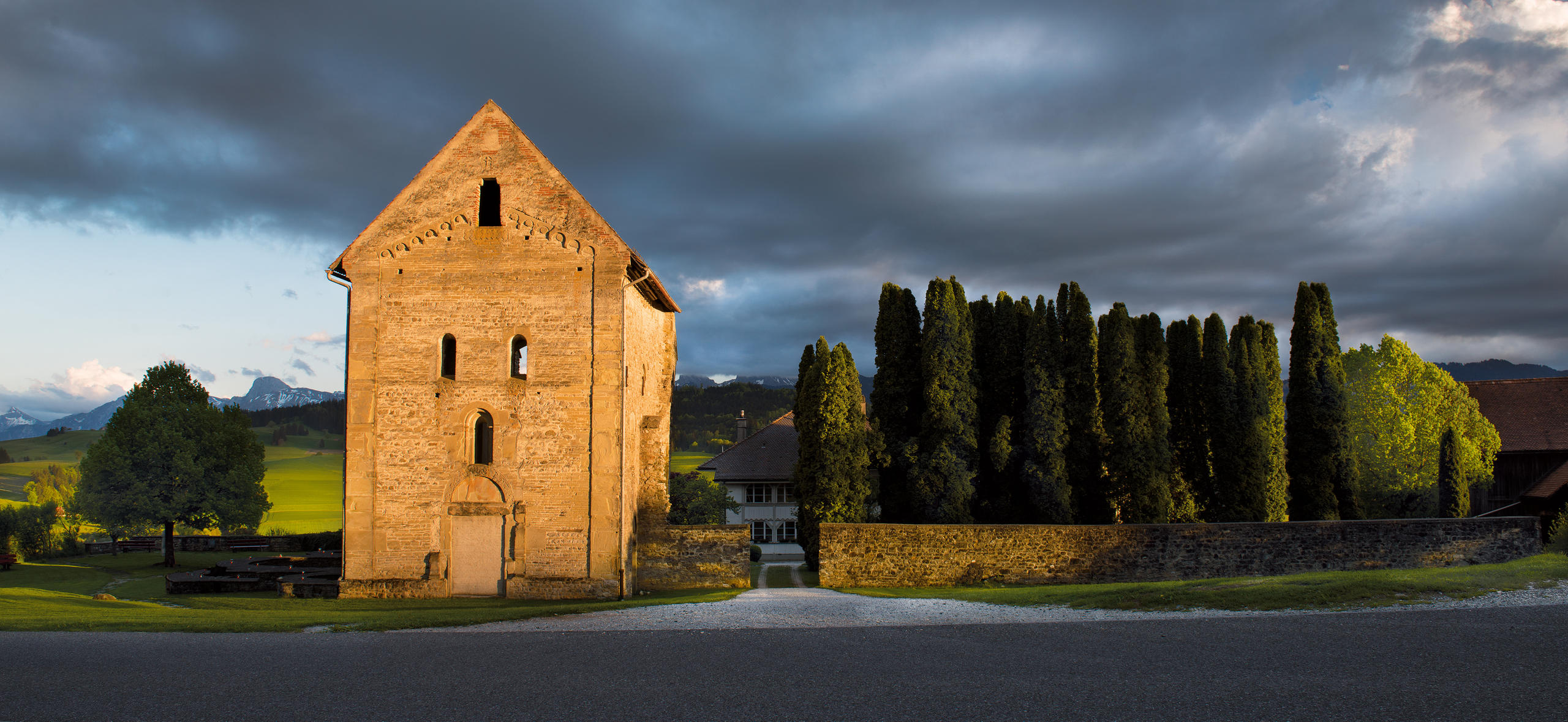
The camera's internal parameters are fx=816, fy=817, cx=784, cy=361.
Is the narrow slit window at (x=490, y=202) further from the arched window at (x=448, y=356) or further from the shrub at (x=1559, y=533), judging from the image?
the shrub at (x=1559, y=533)

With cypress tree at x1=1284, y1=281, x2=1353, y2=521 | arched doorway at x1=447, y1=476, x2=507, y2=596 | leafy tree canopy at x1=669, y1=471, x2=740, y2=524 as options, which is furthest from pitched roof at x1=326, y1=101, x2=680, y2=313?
cypress tree at x1=1284, y1=281, x2=1353, y2=521

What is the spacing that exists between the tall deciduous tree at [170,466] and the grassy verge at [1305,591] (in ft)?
109

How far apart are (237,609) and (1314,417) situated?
1463 inches

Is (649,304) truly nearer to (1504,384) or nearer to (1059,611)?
(1059,611)

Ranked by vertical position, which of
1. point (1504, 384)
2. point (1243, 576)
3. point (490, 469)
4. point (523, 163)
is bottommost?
point (1243, 576)

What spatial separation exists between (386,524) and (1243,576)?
24.7 m

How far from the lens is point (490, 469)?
22.2 m

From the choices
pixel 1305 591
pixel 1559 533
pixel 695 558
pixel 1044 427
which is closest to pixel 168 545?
pixel 695 558

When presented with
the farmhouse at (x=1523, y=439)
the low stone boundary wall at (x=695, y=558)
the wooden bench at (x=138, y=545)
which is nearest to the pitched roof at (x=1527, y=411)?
the farmhouse at (x=1523, y=439)

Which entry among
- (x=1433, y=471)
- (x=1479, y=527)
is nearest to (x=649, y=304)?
(x=1479, y=527)

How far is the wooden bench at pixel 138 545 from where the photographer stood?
4442 centimetres

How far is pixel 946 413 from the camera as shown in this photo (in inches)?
1201

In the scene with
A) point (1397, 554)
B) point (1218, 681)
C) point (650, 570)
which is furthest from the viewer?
point (1397, 554)

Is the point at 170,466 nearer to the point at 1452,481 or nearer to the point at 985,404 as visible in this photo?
the point at 985,404
